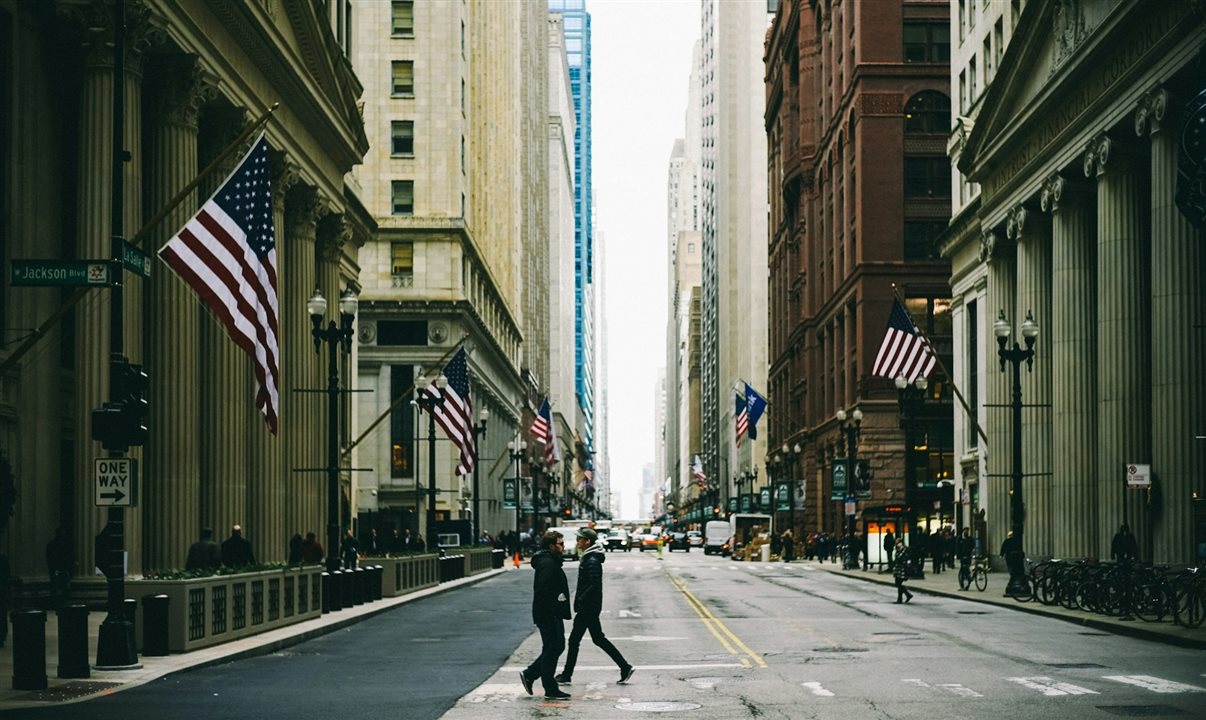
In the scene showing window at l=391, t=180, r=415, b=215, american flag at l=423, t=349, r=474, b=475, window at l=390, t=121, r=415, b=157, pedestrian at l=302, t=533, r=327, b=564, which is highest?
window at l=390, t=121, r=415, b=157

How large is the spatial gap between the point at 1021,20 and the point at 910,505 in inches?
1027

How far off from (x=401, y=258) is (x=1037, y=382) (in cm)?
4942

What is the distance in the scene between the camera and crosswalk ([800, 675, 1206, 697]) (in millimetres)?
18203

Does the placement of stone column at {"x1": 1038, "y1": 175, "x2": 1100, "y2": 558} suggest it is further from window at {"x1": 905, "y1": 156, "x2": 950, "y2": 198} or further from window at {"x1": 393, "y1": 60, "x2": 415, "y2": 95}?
window at {"x1": 393, "y1": 60, "x2": 415, "y2": 95}

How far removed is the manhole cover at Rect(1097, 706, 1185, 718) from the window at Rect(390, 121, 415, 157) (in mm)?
78777

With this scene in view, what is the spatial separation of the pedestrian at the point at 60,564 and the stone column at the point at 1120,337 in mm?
26869

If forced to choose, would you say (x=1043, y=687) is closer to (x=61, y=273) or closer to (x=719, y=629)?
(x=719, y=629)

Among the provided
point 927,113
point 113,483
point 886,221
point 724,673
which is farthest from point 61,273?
point 927,113

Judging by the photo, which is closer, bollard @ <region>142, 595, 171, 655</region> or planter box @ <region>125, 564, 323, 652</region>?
bollard @ <region>142, 595, 171, 655</region>

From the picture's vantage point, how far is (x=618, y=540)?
14600cm

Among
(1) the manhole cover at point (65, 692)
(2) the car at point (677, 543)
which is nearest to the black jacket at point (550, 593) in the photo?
(1) the manhole cover at point (65, 692)

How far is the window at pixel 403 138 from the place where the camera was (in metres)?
91.4

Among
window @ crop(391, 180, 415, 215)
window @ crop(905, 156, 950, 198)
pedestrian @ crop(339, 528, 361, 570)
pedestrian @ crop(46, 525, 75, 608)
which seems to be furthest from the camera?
window @ crop(391, 180, 415, 215)

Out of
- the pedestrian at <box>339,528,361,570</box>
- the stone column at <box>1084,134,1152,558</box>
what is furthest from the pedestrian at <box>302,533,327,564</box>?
the stone column at <box>1084,134,1152,558</box>
